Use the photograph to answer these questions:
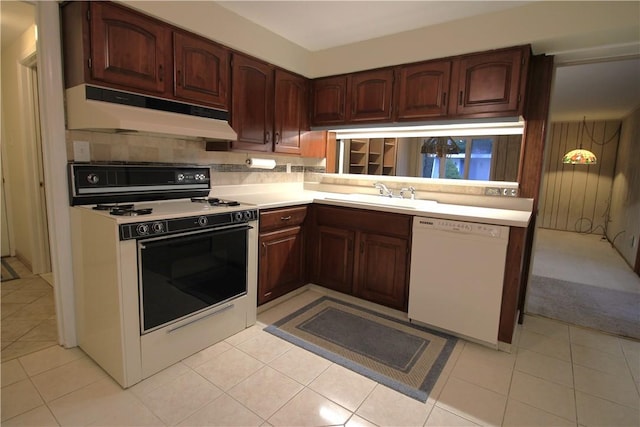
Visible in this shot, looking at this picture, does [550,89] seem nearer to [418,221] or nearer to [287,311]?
[418,221]

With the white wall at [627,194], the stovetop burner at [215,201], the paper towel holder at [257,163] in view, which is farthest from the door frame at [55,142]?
the white wall at [627,194]

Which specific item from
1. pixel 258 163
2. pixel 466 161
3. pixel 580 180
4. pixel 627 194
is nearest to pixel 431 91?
pixel 466 161

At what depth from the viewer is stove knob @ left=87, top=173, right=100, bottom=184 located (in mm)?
2023

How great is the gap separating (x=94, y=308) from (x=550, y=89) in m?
3.45

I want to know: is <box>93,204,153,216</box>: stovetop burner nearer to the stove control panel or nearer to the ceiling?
the stove control panel

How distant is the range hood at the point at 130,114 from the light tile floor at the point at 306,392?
142cm

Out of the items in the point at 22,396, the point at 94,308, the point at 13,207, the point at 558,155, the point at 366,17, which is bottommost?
the point at 22,396

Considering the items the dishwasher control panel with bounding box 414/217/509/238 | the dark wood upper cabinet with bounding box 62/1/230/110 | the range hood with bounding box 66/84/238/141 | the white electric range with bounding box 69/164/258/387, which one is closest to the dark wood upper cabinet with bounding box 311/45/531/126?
the dishwasher control panel with bounding box 414/217/509/238

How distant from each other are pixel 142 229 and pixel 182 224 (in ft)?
0.74

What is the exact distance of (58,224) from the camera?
6.54ft

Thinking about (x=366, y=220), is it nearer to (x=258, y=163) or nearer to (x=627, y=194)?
(x=258, y=163)

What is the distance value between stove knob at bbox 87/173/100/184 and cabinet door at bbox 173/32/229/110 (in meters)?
0.74

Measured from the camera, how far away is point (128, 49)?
6.50 feet

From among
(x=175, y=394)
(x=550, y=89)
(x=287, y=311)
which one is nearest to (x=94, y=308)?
(x=175, y=394)
